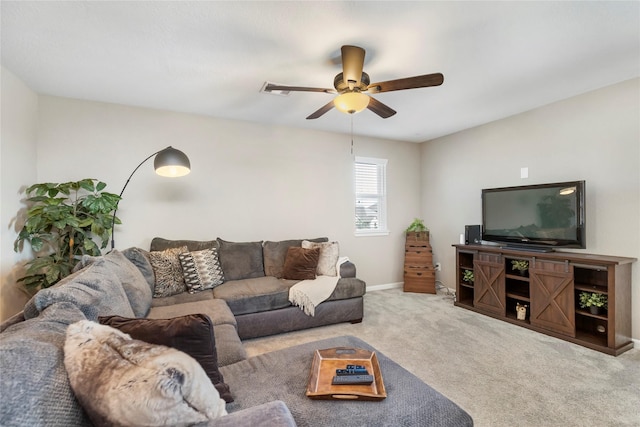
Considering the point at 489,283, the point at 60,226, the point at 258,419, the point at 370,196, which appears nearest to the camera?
the point at 258,419

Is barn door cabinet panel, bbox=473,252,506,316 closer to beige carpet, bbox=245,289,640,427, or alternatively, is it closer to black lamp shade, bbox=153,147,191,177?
beige carpet, bbox=245,289,640,427

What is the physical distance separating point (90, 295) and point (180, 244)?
211 cm

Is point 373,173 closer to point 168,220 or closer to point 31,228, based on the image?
point 168,220

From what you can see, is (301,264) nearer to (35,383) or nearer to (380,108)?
(380,108)

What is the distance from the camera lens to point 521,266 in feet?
11.0

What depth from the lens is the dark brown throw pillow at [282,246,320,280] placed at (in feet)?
11.3

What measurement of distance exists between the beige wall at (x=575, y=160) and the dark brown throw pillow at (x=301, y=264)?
243 centimetres

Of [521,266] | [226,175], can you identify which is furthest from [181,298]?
[521,266]

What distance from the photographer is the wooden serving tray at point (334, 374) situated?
1.22 meters

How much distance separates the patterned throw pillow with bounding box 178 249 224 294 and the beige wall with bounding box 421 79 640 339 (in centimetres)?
352

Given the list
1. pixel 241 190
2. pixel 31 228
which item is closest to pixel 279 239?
pixel 241 190

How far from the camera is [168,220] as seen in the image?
3.55m

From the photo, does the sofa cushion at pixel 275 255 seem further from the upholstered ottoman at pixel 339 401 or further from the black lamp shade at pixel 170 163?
Answer: the upholstered ottoman at pixel 339 401

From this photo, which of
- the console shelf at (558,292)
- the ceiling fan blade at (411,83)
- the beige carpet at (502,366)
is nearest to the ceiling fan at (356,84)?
the ceiling fan blade at (411,83)
